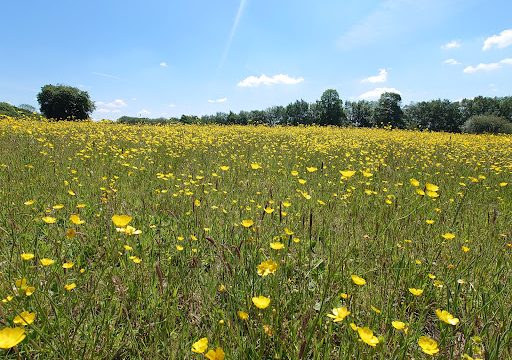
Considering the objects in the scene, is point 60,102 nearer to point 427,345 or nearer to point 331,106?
point 427,345

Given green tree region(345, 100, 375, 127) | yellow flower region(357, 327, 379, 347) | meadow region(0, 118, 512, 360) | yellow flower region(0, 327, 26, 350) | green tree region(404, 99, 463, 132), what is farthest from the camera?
green tree region(345, 100, 375, 127)

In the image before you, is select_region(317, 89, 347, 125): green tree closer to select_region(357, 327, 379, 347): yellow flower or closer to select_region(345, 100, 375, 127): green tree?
select_region(345, 100, 375, 127): green tree

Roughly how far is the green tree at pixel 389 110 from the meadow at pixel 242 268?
54127 millimetres

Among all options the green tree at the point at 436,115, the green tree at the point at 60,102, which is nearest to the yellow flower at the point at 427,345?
the green tree at the point at 60,102

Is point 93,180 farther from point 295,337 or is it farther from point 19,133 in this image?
point 19,133

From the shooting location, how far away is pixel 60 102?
38.3 metres

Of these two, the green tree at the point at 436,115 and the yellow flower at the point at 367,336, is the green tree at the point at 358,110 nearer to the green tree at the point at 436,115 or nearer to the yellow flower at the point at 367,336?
the green tree at the point at 436,115

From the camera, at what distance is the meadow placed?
161 cm

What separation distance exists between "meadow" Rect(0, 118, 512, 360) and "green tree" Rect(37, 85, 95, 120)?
3755cm

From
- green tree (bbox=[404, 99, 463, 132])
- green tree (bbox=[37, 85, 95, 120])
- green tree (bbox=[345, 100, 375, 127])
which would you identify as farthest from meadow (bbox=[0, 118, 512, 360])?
green tree (bbox=[345, 100, 375, 127])

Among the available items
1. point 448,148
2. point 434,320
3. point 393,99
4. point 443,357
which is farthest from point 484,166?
point 393,99

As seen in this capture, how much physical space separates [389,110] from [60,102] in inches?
2015

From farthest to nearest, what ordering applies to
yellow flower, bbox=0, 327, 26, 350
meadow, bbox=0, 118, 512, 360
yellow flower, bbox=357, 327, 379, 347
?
meadow, bbox=0, 118, 512, 360 → yellow flower, bbox=357, 327, 379, 347 → yellow flower, bbox=0, 327, 26, 350

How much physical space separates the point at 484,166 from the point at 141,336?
8.50 metres
